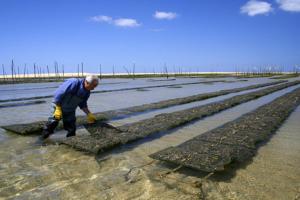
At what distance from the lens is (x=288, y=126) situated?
853cm

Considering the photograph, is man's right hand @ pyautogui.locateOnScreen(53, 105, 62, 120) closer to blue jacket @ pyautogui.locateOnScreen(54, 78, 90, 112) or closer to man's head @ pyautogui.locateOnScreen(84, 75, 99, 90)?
blue jacket @ pyautogui.locateOnScreen(54, 78, 90, 112)

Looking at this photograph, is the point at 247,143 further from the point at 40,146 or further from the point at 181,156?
the point at 40,146

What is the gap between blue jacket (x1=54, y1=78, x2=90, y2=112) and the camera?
552 centimetres

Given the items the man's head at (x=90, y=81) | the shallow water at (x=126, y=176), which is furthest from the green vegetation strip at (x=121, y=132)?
the man's head at (x=90, y=81)

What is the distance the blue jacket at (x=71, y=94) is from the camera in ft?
18.1

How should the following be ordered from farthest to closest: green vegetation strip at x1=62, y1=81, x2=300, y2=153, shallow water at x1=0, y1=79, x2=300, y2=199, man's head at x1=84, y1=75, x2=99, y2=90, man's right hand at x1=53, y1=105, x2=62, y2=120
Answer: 1. green vegetation strip at x1=62, y1=81, x2=300, y2=153
2. man's right hand at x1=53, y1=105, x2=62, y2=120
3. man's head at x1=84, y1=75, x2=99, y2=90
4. shallow water at x1=0, y1=79, x2=300, y2=199

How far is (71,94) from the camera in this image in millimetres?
5637

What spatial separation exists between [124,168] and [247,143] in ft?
8.47

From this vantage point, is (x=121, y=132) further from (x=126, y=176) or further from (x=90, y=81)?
(x=126, y=176)

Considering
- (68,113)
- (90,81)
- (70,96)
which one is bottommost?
(68,113)

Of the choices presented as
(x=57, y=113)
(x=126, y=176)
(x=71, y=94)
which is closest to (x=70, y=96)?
(x=71, y=94)

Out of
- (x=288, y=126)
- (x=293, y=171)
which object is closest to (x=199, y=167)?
(x=293, y=171)

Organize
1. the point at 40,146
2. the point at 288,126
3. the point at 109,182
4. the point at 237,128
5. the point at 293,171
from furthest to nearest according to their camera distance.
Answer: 1. the point at 288,126
2. the point at 237,128
3. the point at 40,146
4. the point at 293,171
5. the point at 109,182

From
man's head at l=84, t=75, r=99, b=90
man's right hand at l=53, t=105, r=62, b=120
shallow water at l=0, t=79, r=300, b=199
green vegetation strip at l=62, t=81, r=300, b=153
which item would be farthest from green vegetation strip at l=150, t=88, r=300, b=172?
man's right hand at l=53, t=105, r=62, b=120
